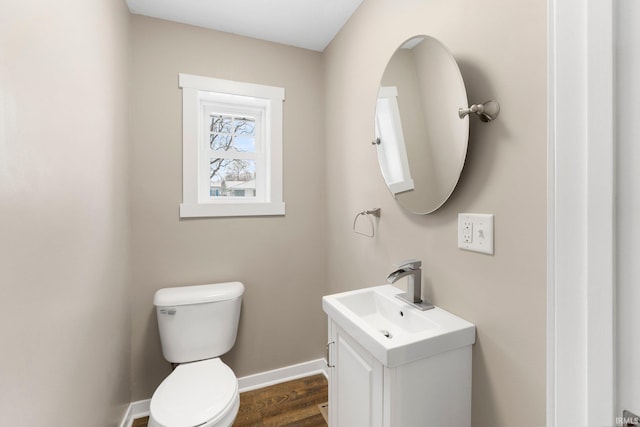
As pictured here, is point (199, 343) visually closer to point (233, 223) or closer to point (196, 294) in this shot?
point (196, 294)

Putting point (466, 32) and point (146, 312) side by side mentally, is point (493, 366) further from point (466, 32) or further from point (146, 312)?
point (146, 312)

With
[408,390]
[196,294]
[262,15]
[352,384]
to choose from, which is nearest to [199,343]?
[196,294]

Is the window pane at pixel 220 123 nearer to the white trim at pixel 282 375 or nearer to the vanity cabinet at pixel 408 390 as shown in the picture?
the vanity cabinet at pixel 408 390

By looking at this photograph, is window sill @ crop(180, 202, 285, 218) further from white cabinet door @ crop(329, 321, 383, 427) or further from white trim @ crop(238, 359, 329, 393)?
white trim @ crop(238, 359, 329, 393)

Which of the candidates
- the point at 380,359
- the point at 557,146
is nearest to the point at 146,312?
the point at 380,359

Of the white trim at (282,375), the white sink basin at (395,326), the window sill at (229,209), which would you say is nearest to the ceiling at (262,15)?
the window sill at (229,209)

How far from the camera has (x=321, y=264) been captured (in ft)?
7.23

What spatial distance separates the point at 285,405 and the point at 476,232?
5.47ft

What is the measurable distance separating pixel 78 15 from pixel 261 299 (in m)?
1.76

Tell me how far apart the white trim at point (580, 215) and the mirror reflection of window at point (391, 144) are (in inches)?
27.7

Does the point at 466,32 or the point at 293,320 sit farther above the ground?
the point at 466,32

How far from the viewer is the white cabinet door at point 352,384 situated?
3.05 feet

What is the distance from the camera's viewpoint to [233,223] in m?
1.96

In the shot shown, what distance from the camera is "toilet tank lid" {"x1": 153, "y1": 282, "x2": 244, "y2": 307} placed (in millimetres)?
1646
